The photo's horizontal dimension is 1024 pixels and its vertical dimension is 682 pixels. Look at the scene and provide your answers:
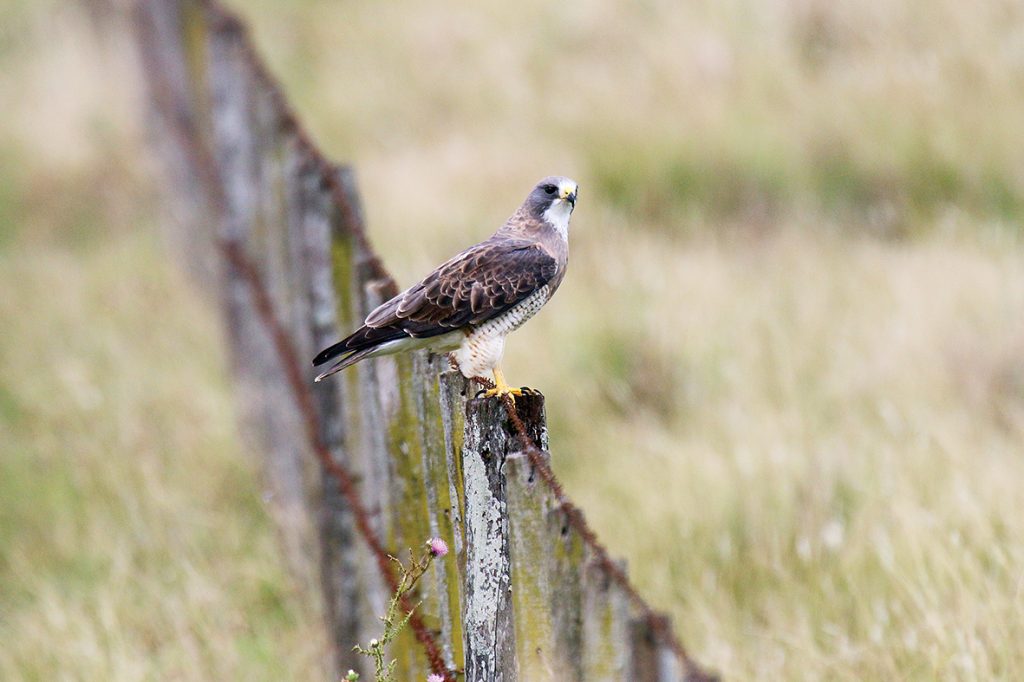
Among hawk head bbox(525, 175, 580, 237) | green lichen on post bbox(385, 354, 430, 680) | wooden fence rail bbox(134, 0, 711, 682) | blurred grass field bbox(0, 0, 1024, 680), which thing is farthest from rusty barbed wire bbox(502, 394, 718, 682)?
blurred grass field bbox(0, 0, 1024, 680)

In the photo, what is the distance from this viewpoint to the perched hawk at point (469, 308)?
264cm

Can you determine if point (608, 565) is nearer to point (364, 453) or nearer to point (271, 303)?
point (364, 453)

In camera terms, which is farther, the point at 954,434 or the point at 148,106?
the point at 148,106

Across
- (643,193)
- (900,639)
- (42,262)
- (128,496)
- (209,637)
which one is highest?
(42,262)

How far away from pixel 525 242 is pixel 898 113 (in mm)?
4945

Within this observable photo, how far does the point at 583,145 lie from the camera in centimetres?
754

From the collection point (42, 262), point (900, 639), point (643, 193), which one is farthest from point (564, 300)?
point (42, 262)

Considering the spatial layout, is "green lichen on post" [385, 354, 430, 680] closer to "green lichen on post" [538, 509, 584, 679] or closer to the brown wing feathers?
the brown wing feathers

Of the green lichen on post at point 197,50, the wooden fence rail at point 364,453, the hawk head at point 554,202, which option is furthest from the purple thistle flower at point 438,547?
the green lichen on post at point 197,50

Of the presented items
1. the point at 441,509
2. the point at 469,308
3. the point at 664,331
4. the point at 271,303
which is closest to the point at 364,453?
the point at 469,308

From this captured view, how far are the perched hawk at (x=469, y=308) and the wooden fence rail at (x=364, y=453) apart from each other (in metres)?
0.08

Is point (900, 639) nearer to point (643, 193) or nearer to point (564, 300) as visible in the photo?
point (564, 300)

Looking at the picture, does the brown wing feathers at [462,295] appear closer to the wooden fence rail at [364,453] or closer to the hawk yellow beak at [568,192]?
the wooden fence rail at [364,453]

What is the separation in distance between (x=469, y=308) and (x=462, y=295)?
0.03m
